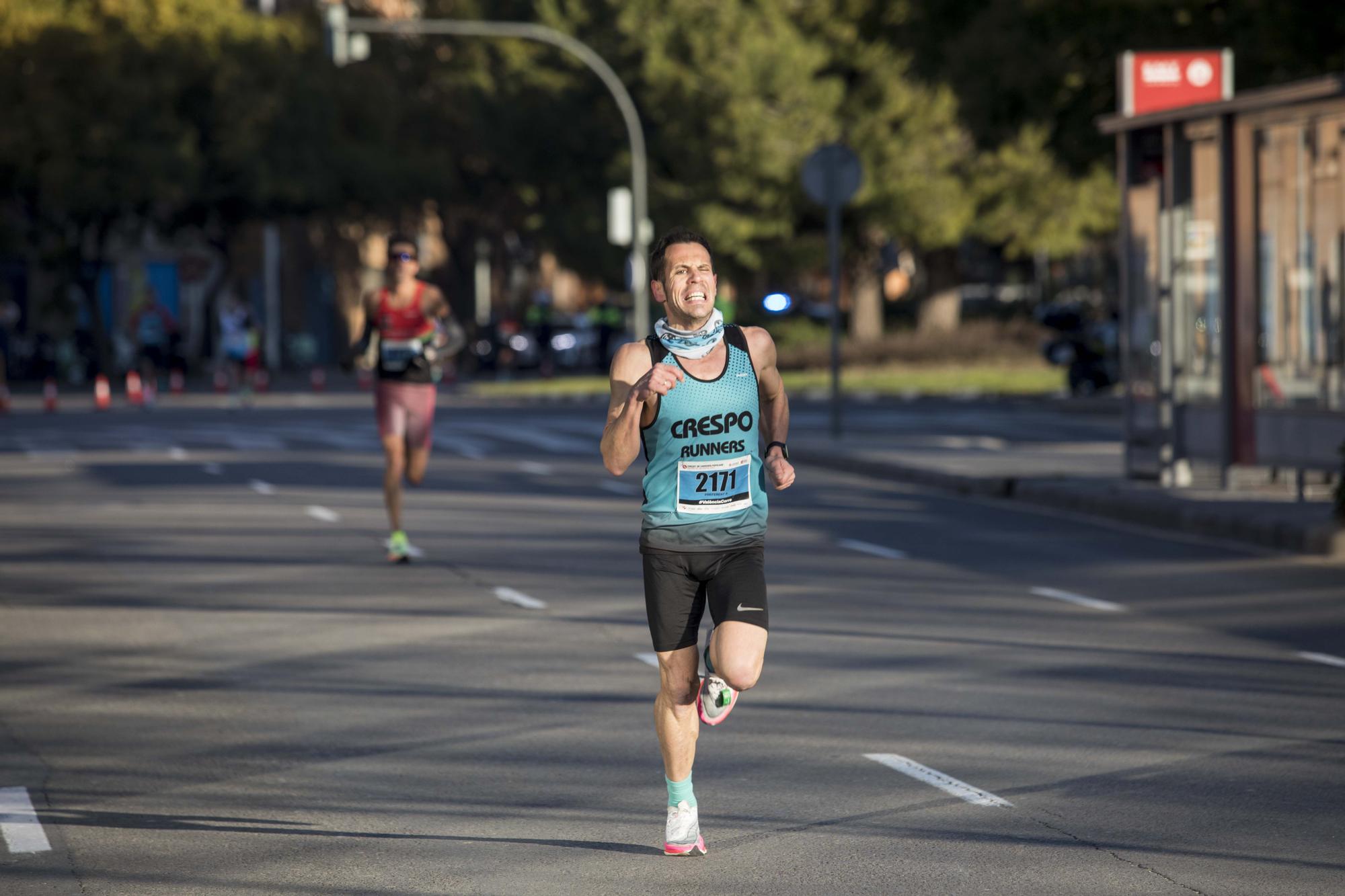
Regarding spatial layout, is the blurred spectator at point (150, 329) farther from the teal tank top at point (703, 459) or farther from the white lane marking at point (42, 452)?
the teal tank top at point (703, 459)

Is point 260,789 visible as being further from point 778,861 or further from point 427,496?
point 427,496

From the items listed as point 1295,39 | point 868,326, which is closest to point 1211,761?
point 1295,39

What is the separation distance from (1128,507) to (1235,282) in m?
2.31

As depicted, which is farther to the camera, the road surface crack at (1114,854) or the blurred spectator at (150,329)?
the blurred spectator at (150,329)

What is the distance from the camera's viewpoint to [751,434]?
641cm

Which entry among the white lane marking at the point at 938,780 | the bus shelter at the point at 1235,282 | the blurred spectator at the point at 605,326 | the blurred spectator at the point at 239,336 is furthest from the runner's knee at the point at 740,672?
the blurred spectator at the point at 605,326

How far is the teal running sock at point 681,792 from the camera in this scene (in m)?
6.37

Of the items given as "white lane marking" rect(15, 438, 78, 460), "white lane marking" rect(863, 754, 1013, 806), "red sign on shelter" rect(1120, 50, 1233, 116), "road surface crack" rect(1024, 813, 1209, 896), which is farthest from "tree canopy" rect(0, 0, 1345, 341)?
"road surface crack" rect(1024, 813, 1209, 896)

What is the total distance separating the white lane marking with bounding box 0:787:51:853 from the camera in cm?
670

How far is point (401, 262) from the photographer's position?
13.8 m

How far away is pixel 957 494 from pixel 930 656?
9.49 metres

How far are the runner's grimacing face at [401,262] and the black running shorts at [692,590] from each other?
7605 mm

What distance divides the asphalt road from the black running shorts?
66 centimetres

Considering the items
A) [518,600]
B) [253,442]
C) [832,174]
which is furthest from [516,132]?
[518,600]
